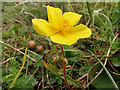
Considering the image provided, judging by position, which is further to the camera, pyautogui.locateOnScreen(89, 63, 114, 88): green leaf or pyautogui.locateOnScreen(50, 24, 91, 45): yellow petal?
pyautogui.locateOnScreen(89, 63, 114, 88): green leaf

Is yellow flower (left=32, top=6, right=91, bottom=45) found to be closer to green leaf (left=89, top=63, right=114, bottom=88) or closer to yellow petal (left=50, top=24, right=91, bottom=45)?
yellow petal (left=50, top=24, right=91, bottom=45)

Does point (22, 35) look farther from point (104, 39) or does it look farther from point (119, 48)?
point (119, 48)

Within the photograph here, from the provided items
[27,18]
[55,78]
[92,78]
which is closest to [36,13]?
[27,18]

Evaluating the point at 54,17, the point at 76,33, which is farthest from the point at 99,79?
the point at 54,17

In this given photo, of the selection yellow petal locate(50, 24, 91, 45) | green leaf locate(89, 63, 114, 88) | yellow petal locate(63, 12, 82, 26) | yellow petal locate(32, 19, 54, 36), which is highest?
yellow petal locate(63, 12, 82, 26)

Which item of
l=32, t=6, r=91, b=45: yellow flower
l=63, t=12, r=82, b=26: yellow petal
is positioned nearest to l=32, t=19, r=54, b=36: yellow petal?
l=32, t=6, r=91, b=45: yellow flower

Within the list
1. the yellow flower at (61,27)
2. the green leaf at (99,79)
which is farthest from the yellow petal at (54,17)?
the green leaf at (99,79)

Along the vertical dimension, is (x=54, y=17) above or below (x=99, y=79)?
above

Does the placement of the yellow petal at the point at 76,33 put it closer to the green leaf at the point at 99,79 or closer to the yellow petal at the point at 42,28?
the yellow petal at the point at 42,28

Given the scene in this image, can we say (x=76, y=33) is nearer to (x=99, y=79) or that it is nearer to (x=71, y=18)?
(x=71, y=18)
